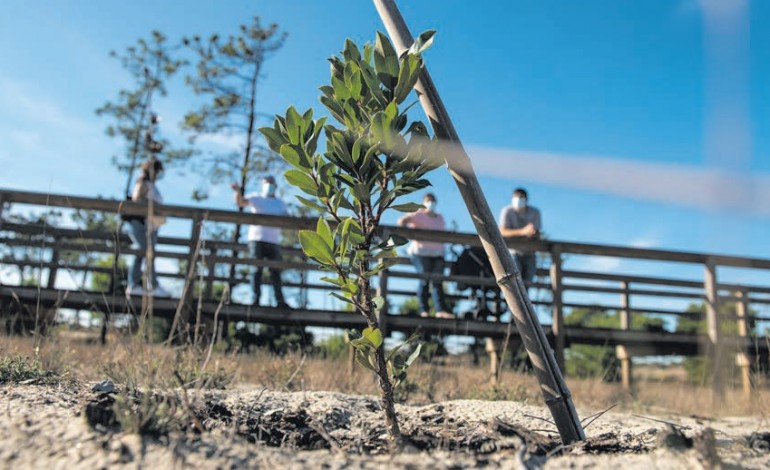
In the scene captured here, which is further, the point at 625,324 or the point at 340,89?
the point at 625,324

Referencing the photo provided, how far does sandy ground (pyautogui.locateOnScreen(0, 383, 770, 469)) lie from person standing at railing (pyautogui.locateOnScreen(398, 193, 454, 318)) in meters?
3.83

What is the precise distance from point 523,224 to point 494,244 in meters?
4.81

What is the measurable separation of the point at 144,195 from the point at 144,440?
16.2ft

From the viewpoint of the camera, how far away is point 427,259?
6492mm

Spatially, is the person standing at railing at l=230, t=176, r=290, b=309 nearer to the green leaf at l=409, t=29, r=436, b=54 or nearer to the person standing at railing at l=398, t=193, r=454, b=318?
the person standing at railing at l=398, t=193, r=454, b=318

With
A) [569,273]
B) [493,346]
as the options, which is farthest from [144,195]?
[569,273]

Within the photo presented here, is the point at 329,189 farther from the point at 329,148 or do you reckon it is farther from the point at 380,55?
the point at 380,55

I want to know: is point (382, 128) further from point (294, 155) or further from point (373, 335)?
point (373, 335)

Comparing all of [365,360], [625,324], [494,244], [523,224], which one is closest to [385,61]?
[494,244]

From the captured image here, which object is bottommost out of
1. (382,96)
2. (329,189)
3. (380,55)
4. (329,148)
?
(329,189)

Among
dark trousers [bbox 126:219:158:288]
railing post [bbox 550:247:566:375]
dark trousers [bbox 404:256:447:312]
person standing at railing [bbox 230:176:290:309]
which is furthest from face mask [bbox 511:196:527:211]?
dark trousers [bbox 126:219:158:288]

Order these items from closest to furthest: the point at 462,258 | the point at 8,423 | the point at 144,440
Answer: the point at 144,440, the point at 8,423, the point at 462,258

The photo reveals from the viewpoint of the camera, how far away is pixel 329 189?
2.01 meters

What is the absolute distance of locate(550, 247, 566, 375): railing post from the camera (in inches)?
242
